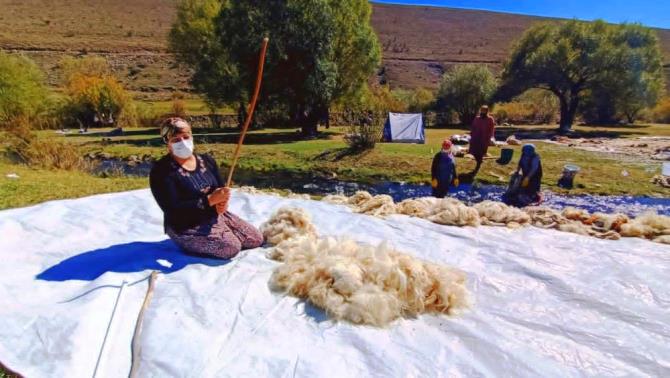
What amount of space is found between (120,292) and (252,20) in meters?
16.5

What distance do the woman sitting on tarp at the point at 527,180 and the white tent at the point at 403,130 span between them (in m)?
9.88

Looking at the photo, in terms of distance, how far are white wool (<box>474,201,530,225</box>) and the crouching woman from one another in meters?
3.10

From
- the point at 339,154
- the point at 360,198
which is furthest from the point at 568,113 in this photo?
the point at 360,198

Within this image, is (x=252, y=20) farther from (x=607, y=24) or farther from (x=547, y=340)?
(x=607, y=24)

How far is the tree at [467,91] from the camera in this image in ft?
87.5

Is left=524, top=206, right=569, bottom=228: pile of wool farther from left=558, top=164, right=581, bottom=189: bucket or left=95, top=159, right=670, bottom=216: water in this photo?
left=558, top=164, right=581, bottom=189: bucket

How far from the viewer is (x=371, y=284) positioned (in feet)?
9.47

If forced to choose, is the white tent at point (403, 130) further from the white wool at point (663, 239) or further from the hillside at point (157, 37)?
the hillside at point (157, 37)

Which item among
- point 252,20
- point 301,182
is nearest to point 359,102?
point 252,20

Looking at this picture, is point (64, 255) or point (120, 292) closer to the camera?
point (120, 292)

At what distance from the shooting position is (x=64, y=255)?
3570 mm

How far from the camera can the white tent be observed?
682 inches

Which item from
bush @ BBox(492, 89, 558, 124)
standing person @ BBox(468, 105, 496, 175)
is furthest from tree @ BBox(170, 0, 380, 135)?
bush @ BBox(492, 89, 558, 124)

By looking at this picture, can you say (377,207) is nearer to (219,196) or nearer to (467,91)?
(219,196)
